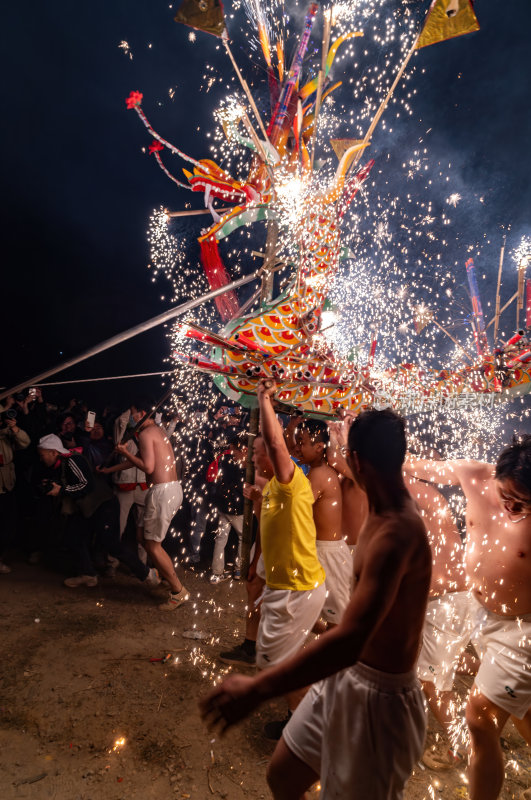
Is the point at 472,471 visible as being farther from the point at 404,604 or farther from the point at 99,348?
the point at 99,348

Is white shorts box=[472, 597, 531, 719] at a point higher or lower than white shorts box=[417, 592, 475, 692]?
higher

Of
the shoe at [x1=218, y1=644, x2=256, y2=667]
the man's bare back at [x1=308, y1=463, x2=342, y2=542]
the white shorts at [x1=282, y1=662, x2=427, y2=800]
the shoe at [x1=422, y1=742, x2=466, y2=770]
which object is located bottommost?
the shoe at [x1=422, y1=742, x2=466, y2=770]

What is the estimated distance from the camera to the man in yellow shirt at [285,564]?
283cm

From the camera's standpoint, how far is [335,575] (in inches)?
147

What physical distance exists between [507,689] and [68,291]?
18.4m

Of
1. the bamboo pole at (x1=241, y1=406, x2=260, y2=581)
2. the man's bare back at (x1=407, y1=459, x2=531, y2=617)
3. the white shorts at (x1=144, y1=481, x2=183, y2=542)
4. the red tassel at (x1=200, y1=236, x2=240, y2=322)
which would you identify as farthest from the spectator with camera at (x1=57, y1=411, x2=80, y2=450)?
the man's bare back at (x1=407, y1=459, x2=531, y2=617)

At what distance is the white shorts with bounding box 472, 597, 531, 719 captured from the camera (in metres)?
2.37

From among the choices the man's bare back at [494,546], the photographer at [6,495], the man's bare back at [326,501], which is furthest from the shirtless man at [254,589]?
the photographer at [6,495]

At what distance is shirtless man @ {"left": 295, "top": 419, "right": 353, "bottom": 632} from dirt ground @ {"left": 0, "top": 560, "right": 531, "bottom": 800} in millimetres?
1025

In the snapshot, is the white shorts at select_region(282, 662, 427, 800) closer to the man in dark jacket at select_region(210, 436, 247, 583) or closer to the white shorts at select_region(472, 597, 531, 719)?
the white shorts at select_region(472, 597, 531, 719)

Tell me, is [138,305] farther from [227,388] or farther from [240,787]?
[240,787]

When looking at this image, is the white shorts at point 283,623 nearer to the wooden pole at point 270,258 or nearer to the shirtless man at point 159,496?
the shirtless man at point 159,496

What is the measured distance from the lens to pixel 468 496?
3.11 m

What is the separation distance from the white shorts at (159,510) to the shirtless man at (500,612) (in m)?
3.48
